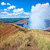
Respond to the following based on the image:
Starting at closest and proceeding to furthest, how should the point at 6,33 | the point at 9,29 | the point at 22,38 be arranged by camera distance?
the point at 22,38 < the point at 6,33 < the point at 9,29

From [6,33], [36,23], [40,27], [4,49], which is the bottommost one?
[4,49]

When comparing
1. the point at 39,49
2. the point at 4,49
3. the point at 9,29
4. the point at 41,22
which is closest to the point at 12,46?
the point at 4,49

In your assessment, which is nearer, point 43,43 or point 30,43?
point 43,43

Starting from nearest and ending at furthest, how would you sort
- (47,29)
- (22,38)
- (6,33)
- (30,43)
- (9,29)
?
(30,43)
(22,38)
(6,33)
(9,29)
(47,29)

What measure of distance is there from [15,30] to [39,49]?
393 cm

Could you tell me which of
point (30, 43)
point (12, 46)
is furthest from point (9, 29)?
point (30, 43)

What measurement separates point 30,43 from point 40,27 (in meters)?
4.94

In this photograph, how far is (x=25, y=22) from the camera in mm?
12039

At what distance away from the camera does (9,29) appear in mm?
8719

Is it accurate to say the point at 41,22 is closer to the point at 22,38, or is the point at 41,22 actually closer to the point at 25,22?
the point at 25,22

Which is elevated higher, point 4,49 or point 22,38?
point 22,38

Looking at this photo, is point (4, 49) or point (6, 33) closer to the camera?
point (4, 49)

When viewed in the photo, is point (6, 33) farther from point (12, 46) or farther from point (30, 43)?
point (30, 43)

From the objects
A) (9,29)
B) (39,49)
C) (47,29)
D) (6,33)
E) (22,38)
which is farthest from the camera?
(47,29)
